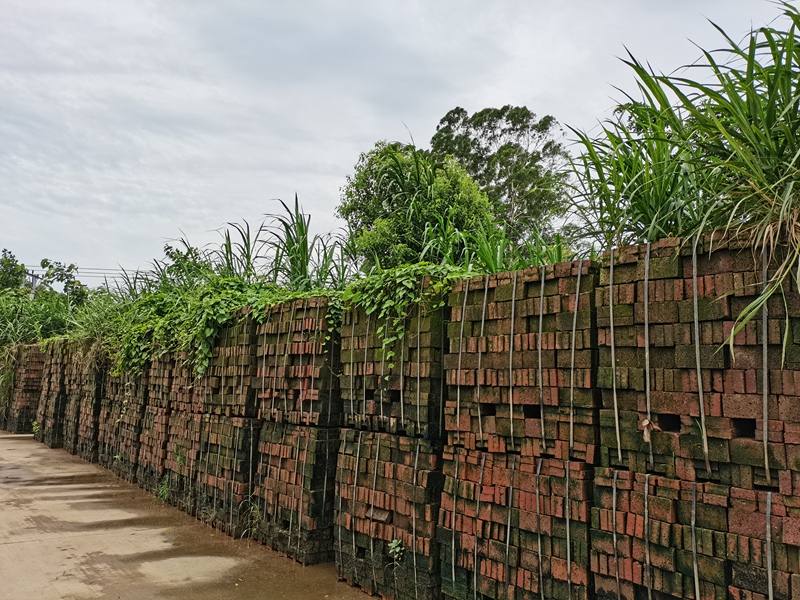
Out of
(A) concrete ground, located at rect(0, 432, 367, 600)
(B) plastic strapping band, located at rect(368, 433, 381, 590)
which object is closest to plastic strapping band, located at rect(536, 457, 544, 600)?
(B) plastic strapping band, located at rect(368, 433, 381, 590)

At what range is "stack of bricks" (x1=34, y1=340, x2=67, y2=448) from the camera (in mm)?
14344

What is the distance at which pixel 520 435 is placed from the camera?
3.98 metres

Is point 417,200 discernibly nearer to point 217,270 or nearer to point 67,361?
point 217,270

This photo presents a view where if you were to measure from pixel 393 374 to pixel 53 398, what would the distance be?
12.5m

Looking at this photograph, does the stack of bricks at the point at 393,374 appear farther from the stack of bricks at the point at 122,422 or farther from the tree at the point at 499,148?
the tree at the point at 499,148

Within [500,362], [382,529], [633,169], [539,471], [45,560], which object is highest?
[633,169]

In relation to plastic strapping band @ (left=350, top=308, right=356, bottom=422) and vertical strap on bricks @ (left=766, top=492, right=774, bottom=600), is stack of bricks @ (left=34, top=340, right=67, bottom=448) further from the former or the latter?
vertical strap on bricks @ (left=766, top=492, right=774, bottom=600)

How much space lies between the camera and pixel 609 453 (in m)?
3.50

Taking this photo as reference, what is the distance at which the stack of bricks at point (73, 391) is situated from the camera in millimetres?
13166

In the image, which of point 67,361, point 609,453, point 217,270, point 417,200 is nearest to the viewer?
point 609,453

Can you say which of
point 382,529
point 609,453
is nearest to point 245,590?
point 382,529

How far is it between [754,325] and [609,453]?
1.06m

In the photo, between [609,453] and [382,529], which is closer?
[609,453]

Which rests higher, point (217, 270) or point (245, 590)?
point (217, 270)
